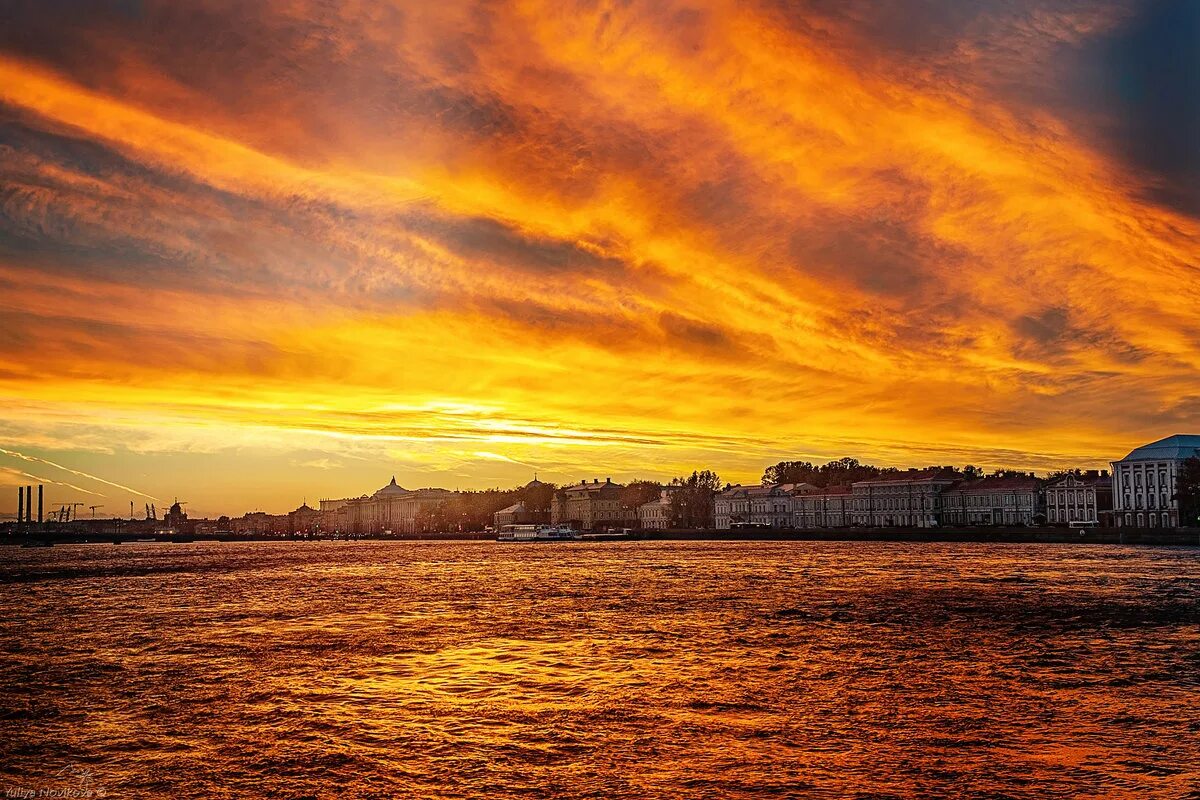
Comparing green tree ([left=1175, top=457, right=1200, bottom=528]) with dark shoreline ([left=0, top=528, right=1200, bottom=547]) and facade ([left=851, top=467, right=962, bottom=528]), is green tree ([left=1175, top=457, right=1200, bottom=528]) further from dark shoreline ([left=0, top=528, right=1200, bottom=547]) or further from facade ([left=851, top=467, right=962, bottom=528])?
facade ([left=851, top=467, right=962, bottom=528])

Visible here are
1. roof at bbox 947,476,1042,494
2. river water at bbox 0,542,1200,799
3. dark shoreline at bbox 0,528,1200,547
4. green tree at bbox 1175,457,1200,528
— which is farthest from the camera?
roof at bbox 947,476,1042,494

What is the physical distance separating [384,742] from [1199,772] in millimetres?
12569

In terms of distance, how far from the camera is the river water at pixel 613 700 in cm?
1492

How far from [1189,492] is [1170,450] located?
13357mm

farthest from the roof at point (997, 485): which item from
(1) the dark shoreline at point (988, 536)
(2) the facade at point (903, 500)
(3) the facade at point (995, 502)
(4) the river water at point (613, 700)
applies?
(4) the river water at point (613, 700)

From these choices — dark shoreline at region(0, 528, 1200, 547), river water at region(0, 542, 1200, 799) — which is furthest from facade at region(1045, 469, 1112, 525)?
river water at region(0, 542, 1200, 799)

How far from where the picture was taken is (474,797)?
1403 centimetres

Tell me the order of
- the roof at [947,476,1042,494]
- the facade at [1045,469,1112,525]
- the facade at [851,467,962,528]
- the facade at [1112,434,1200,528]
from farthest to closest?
the facade at [851,467,962,528] → the roof at [947,476,1042,494] → the facade at [1045,469,1112,525] → the facade at [1112,434,1200,528]

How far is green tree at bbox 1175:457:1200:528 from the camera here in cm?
13088

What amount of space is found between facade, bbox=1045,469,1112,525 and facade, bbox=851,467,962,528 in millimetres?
21178

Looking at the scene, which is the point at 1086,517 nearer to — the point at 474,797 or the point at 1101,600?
the point at 1101,600

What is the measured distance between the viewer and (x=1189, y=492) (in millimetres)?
132125

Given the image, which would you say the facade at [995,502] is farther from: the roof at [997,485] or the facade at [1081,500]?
the facade at [1081,500]

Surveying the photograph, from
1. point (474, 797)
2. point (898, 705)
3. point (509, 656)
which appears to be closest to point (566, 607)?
point (509, 656)
